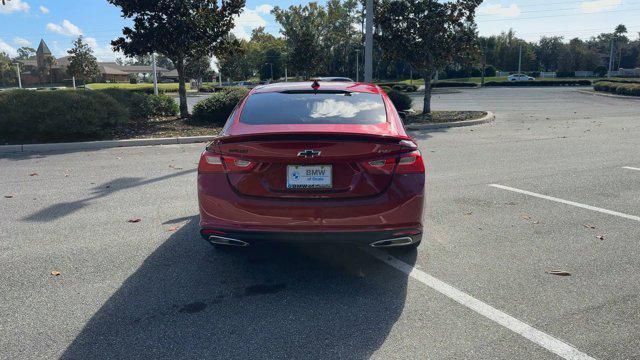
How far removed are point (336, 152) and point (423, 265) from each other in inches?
57.7

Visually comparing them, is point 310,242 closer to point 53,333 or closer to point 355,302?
point 355,302

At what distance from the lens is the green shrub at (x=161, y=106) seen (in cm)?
1477

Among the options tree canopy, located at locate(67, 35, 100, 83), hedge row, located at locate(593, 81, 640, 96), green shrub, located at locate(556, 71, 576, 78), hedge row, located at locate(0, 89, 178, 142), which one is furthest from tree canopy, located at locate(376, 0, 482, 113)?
green shrub, located at locate(556, 71, 576, 78)

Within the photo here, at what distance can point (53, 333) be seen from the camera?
3146 millimetres

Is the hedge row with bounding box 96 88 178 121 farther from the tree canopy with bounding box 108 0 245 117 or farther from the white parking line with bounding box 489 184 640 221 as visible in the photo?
the white parking line with bounding box 489 184 640 221

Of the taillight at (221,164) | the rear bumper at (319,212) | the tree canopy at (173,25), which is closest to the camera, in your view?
the rear bumper at (319,212)

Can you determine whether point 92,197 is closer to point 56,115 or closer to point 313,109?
point 313,109

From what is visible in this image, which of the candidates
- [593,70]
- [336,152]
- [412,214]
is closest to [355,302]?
[412,214]

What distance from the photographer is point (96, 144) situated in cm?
1129

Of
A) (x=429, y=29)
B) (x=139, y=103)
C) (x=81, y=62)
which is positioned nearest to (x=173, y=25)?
(x=139, y=103)

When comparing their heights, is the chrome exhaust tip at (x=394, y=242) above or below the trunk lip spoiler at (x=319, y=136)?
below

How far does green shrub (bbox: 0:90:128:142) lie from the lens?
11250 mm

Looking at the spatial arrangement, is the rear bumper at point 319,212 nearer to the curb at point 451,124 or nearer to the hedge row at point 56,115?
the hedge row at point 56,115

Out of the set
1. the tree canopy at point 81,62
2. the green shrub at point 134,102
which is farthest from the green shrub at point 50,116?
the tree canopy at point 81,62
